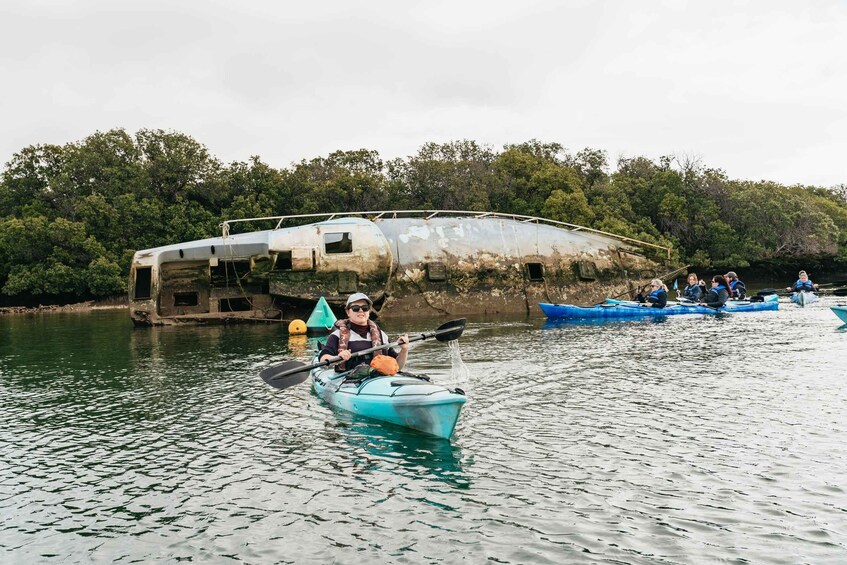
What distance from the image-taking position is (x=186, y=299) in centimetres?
3538

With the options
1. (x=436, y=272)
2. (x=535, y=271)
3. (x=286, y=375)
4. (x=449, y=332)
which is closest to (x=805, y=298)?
(x=535, y=271)

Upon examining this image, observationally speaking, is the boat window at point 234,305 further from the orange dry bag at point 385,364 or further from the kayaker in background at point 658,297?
the orange dry bag at point 385,364

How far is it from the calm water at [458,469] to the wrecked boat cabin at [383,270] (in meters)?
13.6

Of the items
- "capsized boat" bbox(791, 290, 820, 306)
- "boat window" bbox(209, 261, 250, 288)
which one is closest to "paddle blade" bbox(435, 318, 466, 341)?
"boat window" bbox(209, 261, 250, 288)

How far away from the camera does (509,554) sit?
300 inches

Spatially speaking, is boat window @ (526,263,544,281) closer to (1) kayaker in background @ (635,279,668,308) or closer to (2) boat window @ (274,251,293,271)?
(1) kayaker in background @ (635,279,668,308)

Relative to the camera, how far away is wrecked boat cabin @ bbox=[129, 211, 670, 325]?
33656 mm

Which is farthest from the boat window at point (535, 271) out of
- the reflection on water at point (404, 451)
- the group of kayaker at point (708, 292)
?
the reflection on water at point (404, 451)

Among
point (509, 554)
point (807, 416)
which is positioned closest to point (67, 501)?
point (509, 554)

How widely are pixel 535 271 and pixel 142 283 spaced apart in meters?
20.1

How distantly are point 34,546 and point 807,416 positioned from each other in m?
12.6

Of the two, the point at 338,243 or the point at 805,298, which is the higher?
the point at 338,243

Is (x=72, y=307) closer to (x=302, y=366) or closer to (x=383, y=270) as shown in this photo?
(x=383, y=270)

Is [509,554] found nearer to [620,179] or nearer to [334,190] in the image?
[334,190]
